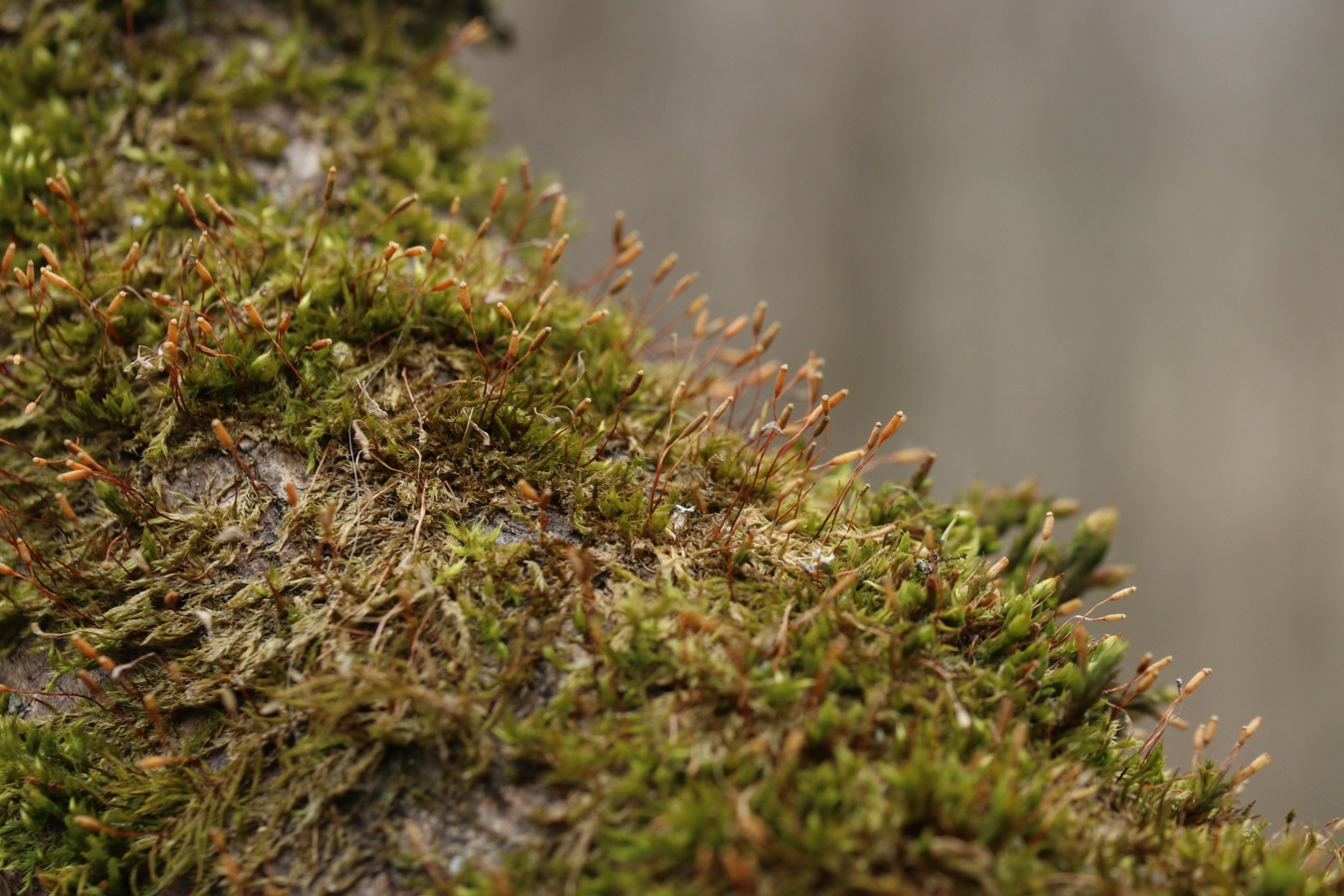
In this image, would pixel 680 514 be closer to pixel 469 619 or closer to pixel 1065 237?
pixel 469 619

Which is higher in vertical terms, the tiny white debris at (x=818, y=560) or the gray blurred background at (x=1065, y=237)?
the gray blurred background at (x=1065, y=237)

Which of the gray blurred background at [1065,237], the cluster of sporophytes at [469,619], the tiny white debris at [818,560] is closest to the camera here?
the cluster of sporophytes at [469,619]

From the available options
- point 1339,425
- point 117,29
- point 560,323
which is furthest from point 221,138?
point 1339,425

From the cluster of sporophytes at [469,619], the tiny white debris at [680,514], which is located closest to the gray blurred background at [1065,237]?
the cluster of sporophytes at [469,619]

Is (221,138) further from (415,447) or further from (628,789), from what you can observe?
(628,789)

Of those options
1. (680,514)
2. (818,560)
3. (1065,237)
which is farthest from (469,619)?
(1065,237)

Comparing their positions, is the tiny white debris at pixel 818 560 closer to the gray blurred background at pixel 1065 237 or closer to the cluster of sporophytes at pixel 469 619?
the cluster of sporophytes at pixel 469 619

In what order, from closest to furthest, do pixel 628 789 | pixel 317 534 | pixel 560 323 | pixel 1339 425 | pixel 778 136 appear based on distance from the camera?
pixel 628 789 → pixel 317 534 → pixel 560 323 → pixel 1339 425 → pixel 778 136
